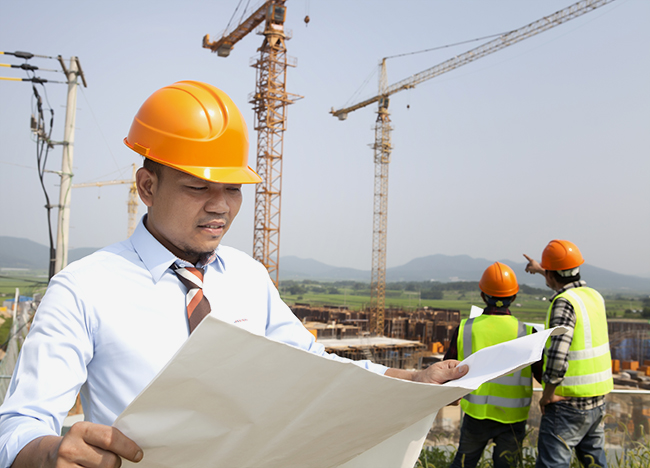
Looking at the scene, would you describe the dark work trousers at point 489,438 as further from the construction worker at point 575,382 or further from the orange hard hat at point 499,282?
the orange hard hat at point 499,282

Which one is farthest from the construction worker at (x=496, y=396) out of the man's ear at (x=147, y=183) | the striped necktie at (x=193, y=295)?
the man's ear at (x=147, y=183)

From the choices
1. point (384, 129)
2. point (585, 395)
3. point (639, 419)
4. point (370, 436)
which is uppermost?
point (384, 129)

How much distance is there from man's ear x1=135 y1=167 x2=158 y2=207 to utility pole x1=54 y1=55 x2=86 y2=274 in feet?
30.5

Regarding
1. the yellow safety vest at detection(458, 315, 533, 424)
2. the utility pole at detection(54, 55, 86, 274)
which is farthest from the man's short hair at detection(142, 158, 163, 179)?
the utility pole at detection(54, 55, 86, 274)

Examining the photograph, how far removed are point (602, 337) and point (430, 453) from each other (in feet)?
5.61

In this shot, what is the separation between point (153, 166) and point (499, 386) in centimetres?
289

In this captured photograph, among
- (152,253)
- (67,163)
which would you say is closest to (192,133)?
(152,253)

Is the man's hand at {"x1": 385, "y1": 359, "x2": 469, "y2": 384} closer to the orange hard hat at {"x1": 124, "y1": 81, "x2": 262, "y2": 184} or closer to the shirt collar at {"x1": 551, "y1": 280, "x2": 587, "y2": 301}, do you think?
the orange hard hat at {"x1": 124, "y1": 81, "x2": 262, "y2": 184}

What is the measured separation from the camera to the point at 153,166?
4.44ft

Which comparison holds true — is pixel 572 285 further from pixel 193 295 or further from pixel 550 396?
pixel 193 295

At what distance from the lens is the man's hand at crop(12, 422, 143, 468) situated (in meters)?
0.78

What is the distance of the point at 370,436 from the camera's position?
1.12m

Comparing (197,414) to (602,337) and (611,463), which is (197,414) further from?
(611,463)

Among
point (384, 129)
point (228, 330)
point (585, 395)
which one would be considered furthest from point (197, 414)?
point (384, 129)
